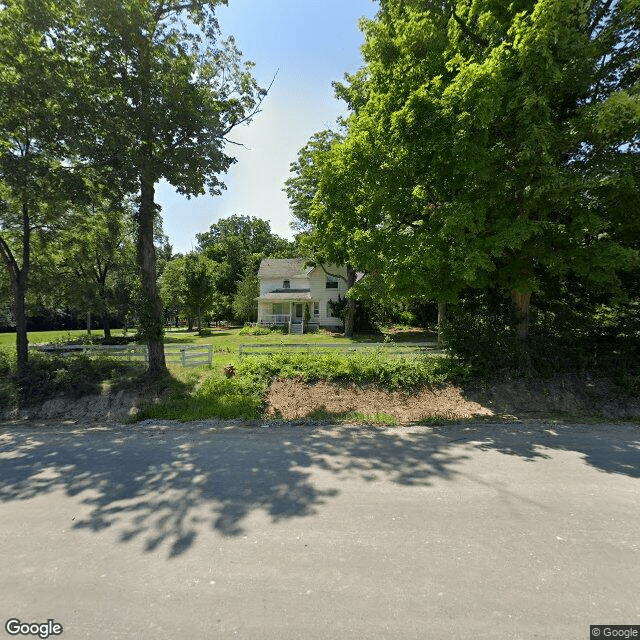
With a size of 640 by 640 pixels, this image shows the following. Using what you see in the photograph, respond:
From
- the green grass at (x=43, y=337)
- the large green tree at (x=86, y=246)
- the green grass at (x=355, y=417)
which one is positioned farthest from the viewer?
the green grass at (x=43, y=337)

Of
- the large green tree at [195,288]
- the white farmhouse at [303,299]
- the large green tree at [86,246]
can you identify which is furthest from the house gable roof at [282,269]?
the large green tree at [86,246]

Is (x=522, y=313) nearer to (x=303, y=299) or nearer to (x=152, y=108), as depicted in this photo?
(x=152, y=108)

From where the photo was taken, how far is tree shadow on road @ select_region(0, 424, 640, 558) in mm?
3686

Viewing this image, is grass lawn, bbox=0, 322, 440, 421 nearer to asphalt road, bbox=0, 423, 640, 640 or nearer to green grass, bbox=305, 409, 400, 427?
green grass, bbox=305, 409, 400, 427

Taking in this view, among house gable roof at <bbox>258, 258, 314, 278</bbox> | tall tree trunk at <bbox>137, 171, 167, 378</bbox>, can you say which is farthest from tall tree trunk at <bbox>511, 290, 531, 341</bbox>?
house gable roof at <bbox>258, 258, 314, 278</bbox>

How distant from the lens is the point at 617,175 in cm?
689

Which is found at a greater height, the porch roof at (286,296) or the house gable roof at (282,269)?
the house gable roof at (282,269)

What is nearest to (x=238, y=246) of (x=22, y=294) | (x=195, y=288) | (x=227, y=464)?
(x=195, y=288)

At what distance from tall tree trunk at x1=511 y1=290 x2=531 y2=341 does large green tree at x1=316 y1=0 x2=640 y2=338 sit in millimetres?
375

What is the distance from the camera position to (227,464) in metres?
5.00

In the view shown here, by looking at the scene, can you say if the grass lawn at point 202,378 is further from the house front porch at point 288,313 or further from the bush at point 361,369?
the house front porch at point 288,313

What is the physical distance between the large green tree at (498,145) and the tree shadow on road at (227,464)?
11.8 ft

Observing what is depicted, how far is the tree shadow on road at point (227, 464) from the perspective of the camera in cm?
369

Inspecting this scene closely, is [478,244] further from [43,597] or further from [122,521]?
[43,597]
